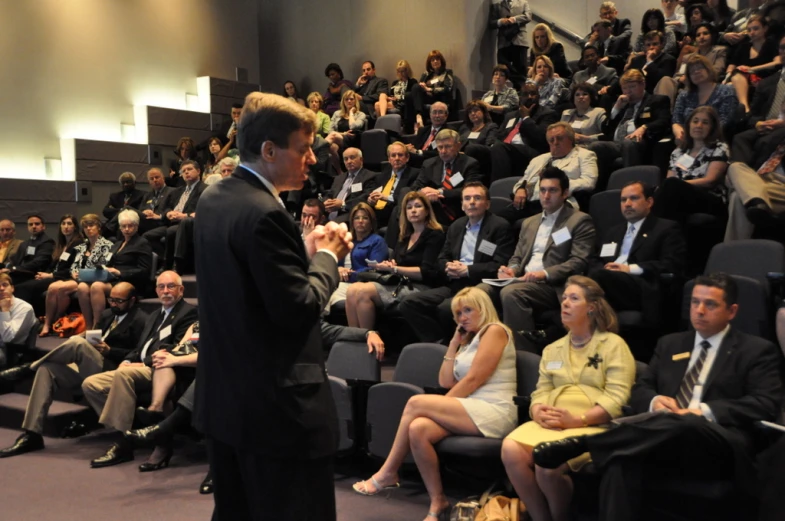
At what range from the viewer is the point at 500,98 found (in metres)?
7.47

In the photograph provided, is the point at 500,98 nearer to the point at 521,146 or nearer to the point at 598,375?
the point at 521,146

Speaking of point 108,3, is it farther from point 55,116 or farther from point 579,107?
point 579,107

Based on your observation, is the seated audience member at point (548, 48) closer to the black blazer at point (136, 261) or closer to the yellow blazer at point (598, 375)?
the black blazer at point (136, 261)

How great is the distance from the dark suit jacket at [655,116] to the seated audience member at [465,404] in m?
2.46

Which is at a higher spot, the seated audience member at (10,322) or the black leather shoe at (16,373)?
the seated audience member at (10,322)

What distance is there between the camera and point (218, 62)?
1035 centimetres

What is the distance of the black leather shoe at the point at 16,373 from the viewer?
531 cm

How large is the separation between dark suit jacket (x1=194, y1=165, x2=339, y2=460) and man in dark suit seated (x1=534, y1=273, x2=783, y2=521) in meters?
1.52

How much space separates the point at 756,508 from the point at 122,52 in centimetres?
841

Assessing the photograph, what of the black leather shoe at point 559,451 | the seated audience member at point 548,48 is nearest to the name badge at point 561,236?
the black leather shoe at point 559,451

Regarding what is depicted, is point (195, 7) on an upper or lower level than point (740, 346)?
upper

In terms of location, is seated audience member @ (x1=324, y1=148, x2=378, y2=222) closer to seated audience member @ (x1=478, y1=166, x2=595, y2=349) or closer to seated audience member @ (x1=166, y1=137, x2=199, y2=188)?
seated audience member @ (x1=478, y1=166, x2=595, y2=349)

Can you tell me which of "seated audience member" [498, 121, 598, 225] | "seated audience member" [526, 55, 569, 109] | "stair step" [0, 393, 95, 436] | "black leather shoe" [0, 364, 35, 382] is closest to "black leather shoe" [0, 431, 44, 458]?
"stair step" [0, 393, 95, 436]

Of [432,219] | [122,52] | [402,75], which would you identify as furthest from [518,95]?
[122,52]
